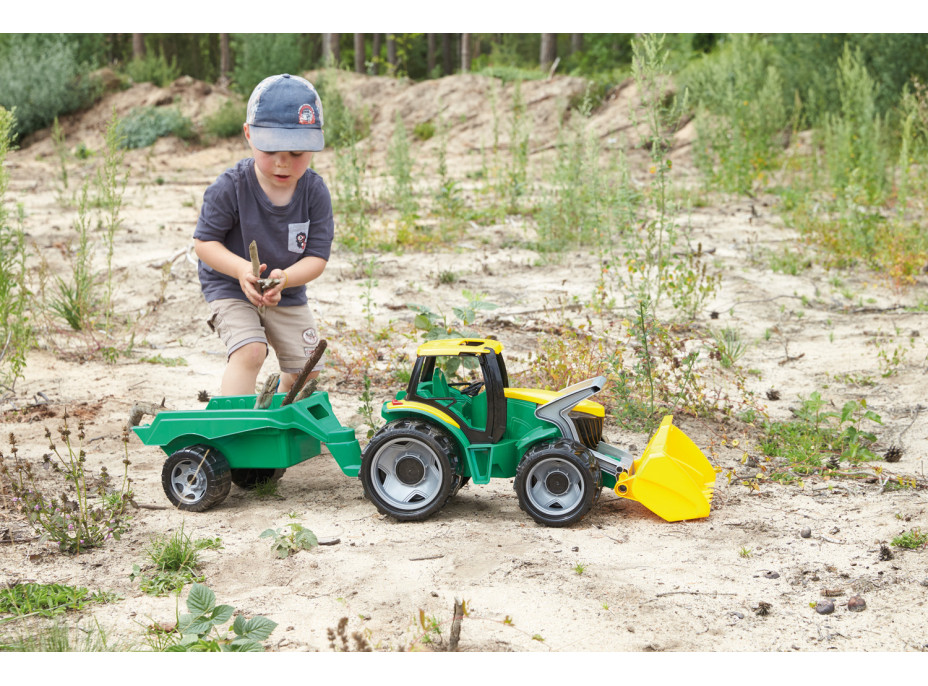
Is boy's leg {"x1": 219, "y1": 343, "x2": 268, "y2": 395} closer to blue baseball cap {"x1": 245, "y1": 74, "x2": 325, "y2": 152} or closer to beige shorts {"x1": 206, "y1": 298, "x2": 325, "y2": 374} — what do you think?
beige shorts {"x1": 206, "y1": 298, "x2": 325, "y2": 374}

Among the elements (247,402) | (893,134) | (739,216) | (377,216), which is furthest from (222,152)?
(247,402)

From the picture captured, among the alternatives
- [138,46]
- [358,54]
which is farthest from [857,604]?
[138,46]

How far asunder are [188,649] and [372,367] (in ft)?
9.34

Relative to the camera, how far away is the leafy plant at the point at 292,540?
9.95ft

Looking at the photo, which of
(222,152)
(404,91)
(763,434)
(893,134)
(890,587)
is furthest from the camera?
(404,91)

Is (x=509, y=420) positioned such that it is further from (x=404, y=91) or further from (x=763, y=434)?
(x=404, y=91)

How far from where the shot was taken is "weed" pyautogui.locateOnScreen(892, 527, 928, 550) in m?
3.02

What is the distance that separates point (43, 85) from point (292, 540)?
1493 centimetres

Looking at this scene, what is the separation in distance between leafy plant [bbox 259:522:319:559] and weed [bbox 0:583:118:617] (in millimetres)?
556

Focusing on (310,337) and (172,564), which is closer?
(172,564)

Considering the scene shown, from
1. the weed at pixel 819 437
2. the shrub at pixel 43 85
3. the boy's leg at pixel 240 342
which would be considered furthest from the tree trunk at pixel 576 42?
the boy's leg at pixel 240 342

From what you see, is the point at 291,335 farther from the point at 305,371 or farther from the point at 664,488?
the point at 664,488

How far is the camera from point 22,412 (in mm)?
4488

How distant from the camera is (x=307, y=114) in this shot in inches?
142
